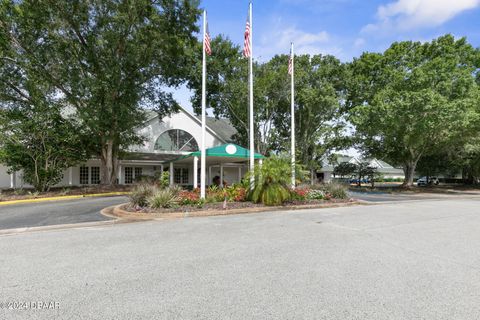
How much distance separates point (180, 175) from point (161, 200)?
763 inches

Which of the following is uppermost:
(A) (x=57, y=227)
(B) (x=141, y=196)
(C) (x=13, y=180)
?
(C) (x=13, y=180)

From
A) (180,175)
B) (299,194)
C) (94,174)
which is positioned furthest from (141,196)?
(180,175)

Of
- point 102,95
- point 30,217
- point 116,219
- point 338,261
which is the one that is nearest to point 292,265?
point 338,261

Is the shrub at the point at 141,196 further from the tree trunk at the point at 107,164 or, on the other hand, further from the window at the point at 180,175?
the window at the point at 180,175

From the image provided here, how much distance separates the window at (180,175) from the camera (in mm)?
30016

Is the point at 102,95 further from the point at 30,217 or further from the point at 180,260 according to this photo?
the point at 180,260

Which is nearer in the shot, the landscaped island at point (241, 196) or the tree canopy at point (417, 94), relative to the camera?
the landscaped island at point (241, 196)

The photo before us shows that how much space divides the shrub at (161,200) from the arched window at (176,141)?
17.7 metres

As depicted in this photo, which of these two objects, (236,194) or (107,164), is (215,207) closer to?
(236,194)

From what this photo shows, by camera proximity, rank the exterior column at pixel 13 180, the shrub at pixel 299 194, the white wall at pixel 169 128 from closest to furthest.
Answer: the shrub at pixel 299 194 < the exterior column at pixel 13 180 < the white wall at pixel 169 128

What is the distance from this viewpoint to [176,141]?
29047mm

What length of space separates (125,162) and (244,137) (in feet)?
39.1

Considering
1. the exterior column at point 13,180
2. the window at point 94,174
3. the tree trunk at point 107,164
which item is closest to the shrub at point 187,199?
the tree trunk at point 107,164

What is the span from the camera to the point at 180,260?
5227mm
